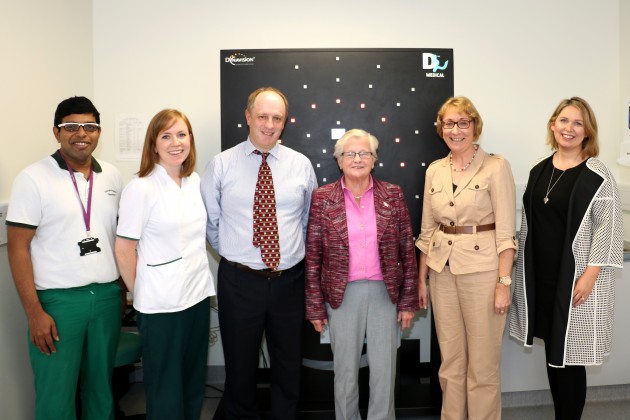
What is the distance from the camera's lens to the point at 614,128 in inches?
132

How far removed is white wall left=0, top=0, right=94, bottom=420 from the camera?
225 cm

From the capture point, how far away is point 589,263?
7.04ft

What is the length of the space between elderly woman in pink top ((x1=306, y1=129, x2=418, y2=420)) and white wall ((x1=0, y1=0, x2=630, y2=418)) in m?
1.24

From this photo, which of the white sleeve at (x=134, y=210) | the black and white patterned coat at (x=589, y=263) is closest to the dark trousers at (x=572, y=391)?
the black and white patterned coat at (x=589, y=263)

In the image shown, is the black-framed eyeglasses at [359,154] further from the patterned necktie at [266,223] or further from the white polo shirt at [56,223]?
the white polo shirt at [56,223]

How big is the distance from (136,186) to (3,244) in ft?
2.49

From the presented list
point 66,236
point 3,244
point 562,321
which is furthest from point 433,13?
point 3,244

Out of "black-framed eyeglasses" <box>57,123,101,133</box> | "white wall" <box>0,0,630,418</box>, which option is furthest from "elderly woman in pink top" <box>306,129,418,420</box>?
"white wall" <box>0,0,630,418</box>

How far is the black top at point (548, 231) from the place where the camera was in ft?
7.24

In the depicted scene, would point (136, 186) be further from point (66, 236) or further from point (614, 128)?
point (614, 128)

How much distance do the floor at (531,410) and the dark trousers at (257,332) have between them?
68 centimetres

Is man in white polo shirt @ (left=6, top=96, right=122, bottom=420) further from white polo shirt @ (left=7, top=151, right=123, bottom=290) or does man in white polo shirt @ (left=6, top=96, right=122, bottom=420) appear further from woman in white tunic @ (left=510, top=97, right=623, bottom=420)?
woman in white tunic @ (left=510, top=97, right=623, bottom=420)

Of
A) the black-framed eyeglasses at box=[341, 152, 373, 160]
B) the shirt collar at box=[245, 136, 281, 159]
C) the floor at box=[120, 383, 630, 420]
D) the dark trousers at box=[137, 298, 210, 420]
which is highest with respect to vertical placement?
the shirt collar at box=[245, 136, 281, 159]

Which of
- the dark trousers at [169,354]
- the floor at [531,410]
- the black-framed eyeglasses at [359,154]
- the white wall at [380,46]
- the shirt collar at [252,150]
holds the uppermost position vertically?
the white wall at [380,46]
